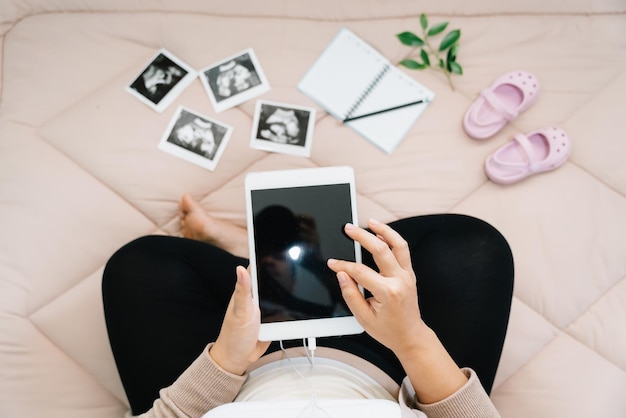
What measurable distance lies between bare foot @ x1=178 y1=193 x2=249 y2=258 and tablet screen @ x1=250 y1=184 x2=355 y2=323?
283 mm

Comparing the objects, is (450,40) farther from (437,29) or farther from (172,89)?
(172,89)

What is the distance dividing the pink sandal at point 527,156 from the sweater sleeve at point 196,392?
2.46 ft

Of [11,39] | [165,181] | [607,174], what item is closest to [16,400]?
[165,181]

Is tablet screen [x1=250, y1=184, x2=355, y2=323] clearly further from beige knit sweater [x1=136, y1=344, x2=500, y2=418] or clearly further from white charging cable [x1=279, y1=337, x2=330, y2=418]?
beige knit sweater [x1=136, y1=344, x2=500, y2=418]

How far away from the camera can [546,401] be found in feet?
3.28

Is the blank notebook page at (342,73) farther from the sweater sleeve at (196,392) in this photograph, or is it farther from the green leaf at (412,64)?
the sweater sleeve at (196,392)

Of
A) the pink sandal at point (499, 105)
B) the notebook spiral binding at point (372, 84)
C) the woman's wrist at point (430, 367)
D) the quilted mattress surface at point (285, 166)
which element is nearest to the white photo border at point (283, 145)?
the quilted mattress surface at point (285, 166)

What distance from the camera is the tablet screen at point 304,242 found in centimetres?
81

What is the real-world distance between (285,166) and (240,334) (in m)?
0.52

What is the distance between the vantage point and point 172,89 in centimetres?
119

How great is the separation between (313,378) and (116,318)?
1.30 ft

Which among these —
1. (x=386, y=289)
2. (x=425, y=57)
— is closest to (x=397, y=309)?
(x=386, y=289)

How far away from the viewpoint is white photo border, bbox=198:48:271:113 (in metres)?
1.18

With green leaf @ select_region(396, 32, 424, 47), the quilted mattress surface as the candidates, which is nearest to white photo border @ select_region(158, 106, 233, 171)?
the quilted mattress surface
